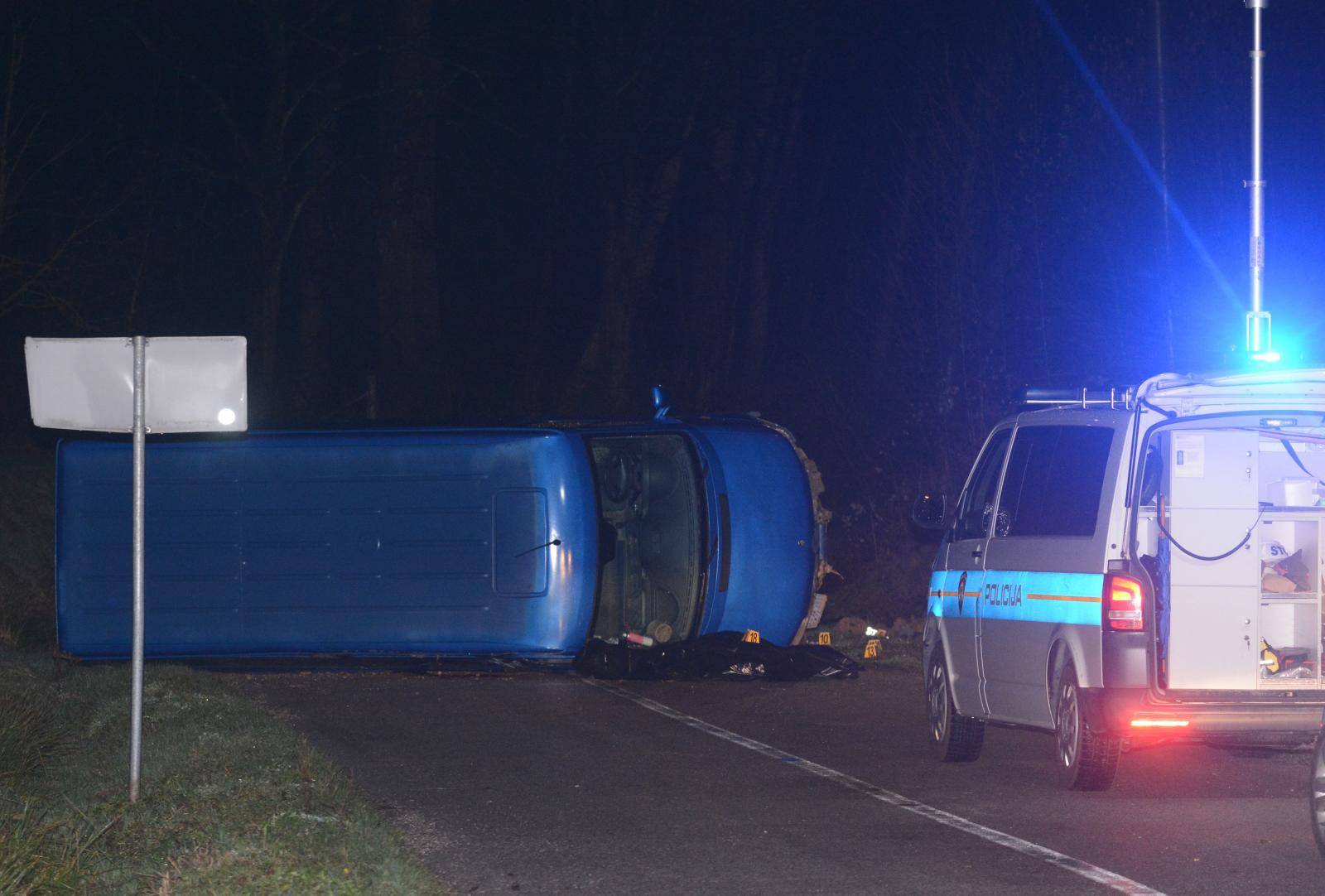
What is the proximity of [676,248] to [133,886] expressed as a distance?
34877 mm

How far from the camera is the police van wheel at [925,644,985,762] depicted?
11.1 m

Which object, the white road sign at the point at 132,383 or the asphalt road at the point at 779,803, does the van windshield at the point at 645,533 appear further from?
the white road sign at the point at 132,383

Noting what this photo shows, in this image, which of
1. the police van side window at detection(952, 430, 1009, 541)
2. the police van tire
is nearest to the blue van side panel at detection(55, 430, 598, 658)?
the police van side window at detection(952, 430, 1009, 541)

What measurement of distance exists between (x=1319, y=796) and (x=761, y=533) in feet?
31.1

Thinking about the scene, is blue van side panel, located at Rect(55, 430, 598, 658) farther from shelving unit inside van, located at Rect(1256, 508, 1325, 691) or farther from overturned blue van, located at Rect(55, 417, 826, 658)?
shelving unit inside van, located at Rect(1256, 508, 1325, 691)

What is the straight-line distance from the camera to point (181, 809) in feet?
27.4

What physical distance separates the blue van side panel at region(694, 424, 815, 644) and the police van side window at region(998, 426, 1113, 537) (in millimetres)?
6225

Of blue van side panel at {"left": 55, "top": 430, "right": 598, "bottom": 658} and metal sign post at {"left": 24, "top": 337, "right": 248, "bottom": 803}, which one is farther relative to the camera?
blue van side panel at {"left": 55, "top": 430, "right": 598, "bottom": 658}

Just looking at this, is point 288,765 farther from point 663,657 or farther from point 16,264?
point 16,264

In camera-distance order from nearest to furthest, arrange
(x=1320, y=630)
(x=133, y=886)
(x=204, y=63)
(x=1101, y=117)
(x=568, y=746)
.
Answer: (x=133, y=886) < (x=1320, y=630) < (x=568, y=746) < (x=1101, y=117) < (x=204, y=63)

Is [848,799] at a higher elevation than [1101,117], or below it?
below

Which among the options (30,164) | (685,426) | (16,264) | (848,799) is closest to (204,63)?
(30,164)

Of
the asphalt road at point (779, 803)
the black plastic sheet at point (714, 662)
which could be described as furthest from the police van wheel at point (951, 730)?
the black plastic sheet at point (714, 662)

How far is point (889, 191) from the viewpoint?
73.4 ft
